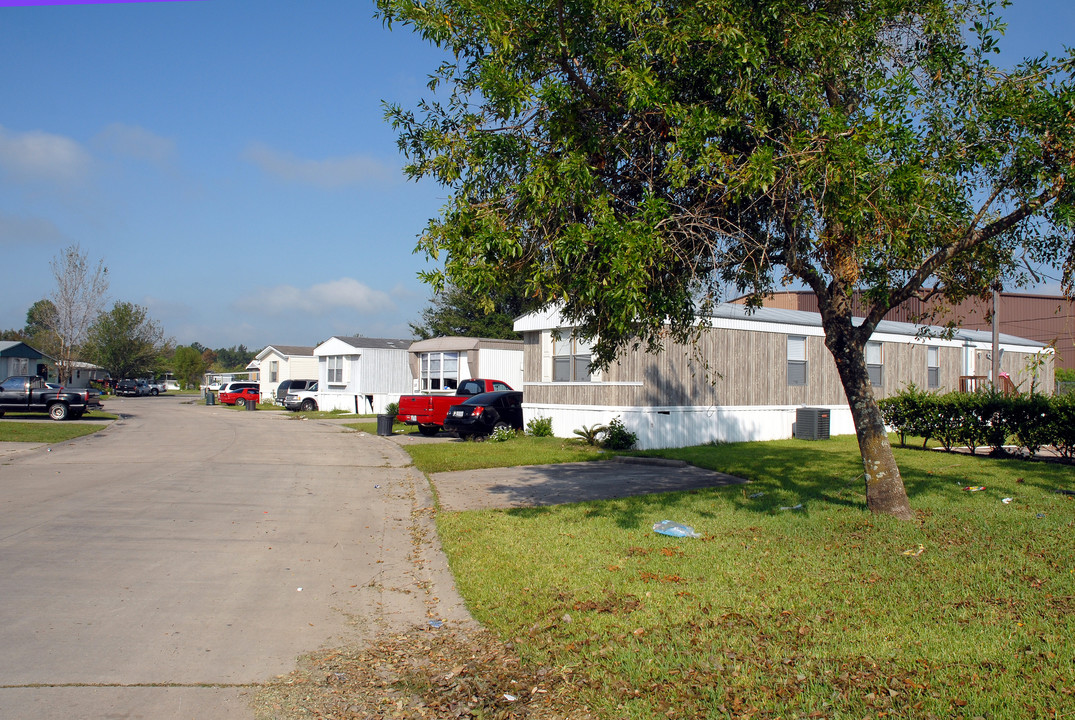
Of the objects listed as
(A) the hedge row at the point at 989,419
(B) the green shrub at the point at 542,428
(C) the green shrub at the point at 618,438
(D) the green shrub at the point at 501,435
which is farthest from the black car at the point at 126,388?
(A) the hedge row at the point at 989,419

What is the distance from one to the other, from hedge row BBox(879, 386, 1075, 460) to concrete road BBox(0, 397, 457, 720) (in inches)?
434

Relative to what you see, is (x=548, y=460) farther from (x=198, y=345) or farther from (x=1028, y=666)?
(x=198, y=345)

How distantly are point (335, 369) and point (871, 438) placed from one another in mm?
34290

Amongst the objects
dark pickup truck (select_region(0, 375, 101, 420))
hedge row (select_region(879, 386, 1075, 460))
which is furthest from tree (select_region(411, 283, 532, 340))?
hedge row (select_region(879, 386, 1075, 460))

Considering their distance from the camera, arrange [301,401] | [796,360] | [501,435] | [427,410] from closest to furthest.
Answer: [501,435] → [796,360] → [427,410] → [301,401]

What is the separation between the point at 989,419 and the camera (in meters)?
15.6

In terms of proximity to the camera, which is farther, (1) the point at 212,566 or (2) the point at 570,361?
(2) the point at 570,361

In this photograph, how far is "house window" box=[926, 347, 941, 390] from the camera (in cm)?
2541

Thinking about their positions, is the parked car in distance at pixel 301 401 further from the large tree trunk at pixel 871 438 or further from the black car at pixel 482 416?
the large tree trunk at pixel 871 438

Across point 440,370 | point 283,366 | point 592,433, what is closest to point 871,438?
point 592,433

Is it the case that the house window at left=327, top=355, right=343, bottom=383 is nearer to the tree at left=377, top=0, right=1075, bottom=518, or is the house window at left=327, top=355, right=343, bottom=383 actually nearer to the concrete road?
the concrete road

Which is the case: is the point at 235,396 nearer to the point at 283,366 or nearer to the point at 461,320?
the point at 283,366

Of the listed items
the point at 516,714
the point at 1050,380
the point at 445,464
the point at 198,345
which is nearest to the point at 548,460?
the point at 445,464

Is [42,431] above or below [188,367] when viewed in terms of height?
below
